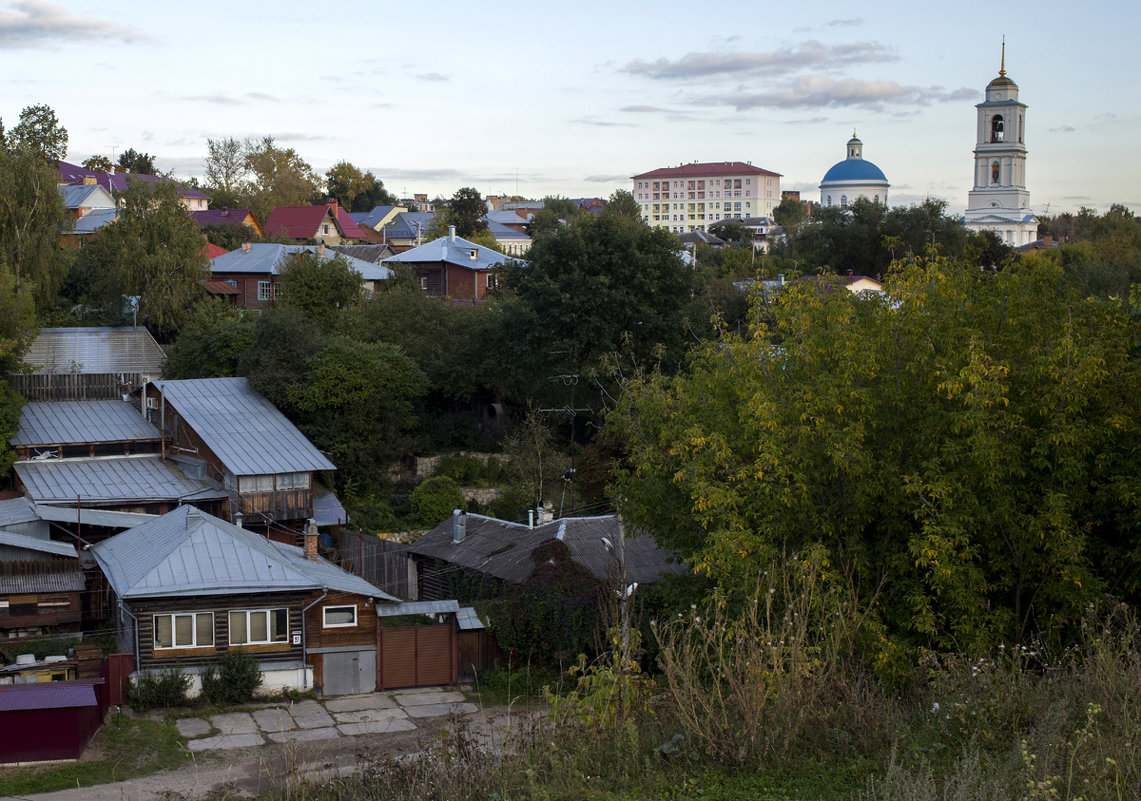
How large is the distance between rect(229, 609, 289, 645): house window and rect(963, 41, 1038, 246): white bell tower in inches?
3421

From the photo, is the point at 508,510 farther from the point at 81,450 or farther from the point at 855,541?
the point at 855,541

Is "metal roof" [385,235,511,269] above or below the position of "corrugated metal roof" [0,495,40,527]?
above

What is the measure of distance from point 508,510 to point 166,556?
11006mm

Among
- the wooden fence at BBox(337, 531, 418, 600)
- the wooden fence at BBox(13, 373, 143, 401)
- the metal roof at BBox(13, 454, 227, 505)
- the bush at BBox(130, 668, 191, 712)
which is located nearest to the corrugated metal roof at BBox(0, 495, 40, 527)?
the metal roof at BBox(13, 454, 227, 505)

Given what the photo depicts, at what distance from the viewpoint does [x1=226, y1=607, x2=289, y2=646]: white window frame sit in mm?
18234

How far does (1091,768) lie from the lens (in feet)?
17.9

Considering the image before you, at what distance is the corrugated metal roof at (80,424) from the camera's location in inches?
1049

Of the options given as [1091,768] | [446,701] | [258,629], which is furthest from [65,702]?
[1091,768]

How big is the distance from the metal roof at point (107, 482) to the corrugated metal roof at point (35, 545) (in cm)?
283

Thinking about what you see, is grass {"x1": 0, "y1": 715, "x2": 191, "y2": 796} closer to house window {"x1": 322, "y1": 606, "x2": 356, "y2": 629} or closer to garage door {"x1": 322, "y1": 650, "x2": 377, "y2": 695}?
garage door {"x1": 322, "y1": 650, "x2": 377, "y2": 695}

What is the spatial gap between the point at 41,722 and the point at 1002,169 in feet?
327

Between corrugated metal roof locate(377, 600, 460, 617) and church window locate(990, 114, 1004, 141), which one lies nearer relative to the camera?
corrugated metal roof locate(377, 600, 460, 617)

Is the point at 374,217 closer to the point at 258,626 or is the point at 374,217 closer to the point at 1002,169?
the point at 1002,169

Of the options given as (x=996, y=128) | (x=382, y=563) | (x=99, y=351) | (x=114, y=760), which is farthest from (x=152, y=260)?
(x=996, y=128)
